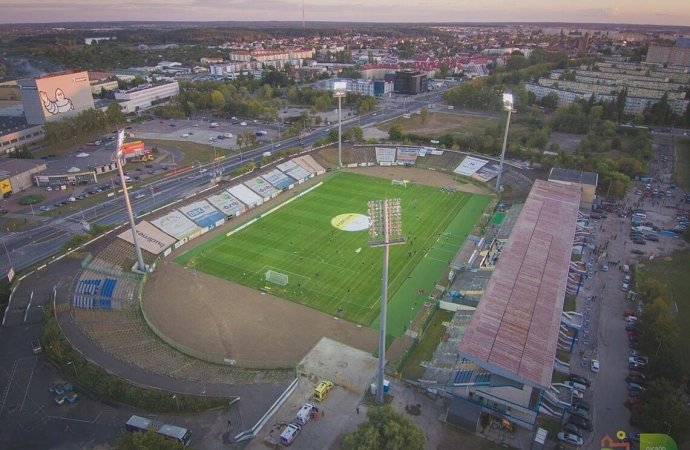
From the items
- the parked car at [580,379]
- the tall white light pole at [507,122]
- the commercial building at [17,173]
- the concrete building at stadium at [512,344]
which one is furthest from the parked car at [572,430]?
the commercial building at [17,173]

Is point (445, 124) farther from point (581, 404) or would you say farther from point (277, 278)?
point (581, 404)

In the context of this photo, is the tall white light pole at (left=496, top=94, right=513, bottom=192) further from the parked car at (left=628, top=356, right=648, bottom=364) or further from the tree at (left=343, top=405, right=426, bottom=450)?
the tree at (left=343, top=405, right=426, bottom=450)

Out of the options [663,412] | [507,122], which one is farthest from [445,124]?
[663,412]

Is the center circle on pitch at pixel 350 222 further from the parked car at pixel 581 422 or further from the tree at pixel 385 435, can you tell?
the tree at pixel 385 435

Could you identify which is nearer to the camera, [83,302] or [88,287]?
[83,302]

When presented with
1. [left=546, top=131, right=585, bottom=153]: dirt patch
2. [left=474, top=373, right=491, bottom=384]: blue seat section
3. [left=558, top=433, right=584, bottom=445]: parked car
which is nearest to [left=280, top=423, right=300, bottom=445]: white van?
[left=474, top=373, right=491, bottom=384]: blue seat section

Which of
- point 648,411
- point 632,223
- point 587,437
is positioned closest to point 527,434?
point 587,437
